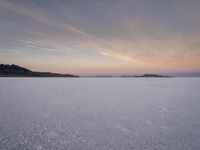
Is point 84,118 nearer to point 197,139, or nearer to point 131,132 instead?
point 131,132

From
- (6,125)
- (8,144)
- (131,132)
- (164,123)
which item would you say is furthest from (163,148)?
(6,125)

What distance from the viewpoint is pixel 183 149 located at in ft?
10.0

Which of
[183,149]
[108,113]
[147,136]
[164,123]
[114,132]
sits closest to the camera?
[183,149]

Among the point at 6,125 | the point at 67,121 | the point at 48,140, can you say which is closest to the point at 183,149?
the point at 48,140

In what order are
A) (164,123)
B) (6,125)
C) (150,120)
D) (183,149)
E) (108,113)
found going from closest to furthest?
(183,149)
(6,125)
(164,123)
(150,120)
(108,113)

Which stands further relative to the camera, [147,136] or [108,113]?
[108,113]

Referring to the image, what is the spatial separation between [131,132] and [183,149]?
126cm

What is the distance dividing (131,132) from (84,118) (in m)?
1.76

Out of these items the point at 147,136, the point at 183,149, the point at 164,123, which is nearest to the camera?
the point at 183,149

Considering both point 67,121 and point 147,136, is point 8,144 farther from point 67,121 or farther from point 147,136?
point 147,136

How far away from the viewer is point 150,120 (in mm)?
5000

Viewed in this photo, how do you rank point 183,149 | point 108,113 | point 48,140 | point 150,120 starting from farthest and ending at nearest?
point 108,113, point 150,120, point 48,140, point 183,149

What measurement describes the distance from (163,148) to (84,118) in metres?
2.71

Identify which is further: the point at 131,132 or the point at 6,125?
the point at 6,125
